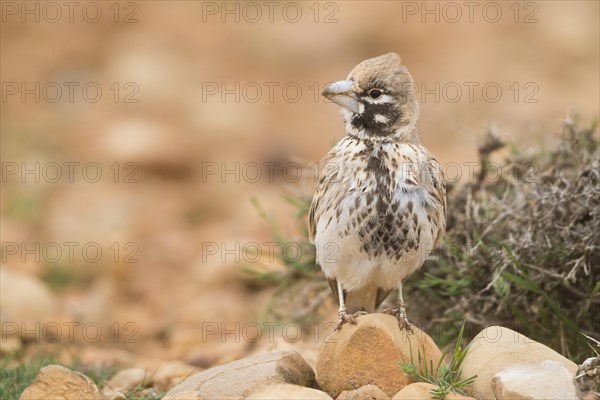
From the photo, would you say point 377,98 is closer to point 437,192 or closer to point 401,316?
point 437,192

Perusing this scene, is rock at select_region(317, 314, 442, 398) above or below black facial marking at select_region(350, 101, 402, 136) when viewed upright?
below

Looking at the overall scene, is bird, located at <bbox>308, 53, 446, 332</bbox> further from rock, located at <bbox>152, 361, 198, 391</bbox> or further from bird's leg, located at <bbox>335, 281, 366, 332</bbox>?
rock, located at <bbox>152, 361, 198, 391</bbox>

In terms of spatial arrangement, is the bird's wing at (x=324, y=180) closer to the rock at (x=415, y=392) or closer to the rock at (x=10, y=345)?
the rock at (x=415, y=392)

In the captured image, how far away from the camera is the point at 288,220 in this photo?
11047 mm

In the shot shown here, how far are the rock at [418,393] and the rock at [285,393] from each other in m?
0.37

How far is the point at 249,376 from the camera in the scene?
5590 mm

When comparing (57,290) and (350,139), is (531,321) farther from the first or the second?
(57,290)

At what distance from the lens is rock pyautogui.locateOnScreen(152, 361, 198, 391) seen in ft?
21.4

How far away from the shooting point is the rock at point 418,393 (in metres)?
5.12

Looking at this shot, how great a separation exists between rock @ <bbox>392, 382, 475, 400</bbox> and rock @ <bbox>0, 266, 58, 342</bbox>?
3.72 meters

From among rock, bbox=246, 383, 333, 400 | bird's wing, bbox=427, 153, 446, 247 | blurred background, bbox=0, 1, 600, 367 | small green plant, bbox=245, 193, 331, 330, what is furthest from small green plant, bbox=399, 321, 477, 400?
blurred background, bbox=0, 1, 600, 367

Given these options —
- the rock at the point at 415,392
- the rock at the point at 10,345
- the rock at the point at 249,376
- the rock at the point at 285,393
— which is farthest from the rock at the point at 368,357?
the rock at the point at 10,345

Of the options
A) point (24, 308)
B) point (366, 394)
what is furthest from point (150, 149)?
point (366, 394)

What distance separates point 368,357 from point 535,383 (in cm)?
100
